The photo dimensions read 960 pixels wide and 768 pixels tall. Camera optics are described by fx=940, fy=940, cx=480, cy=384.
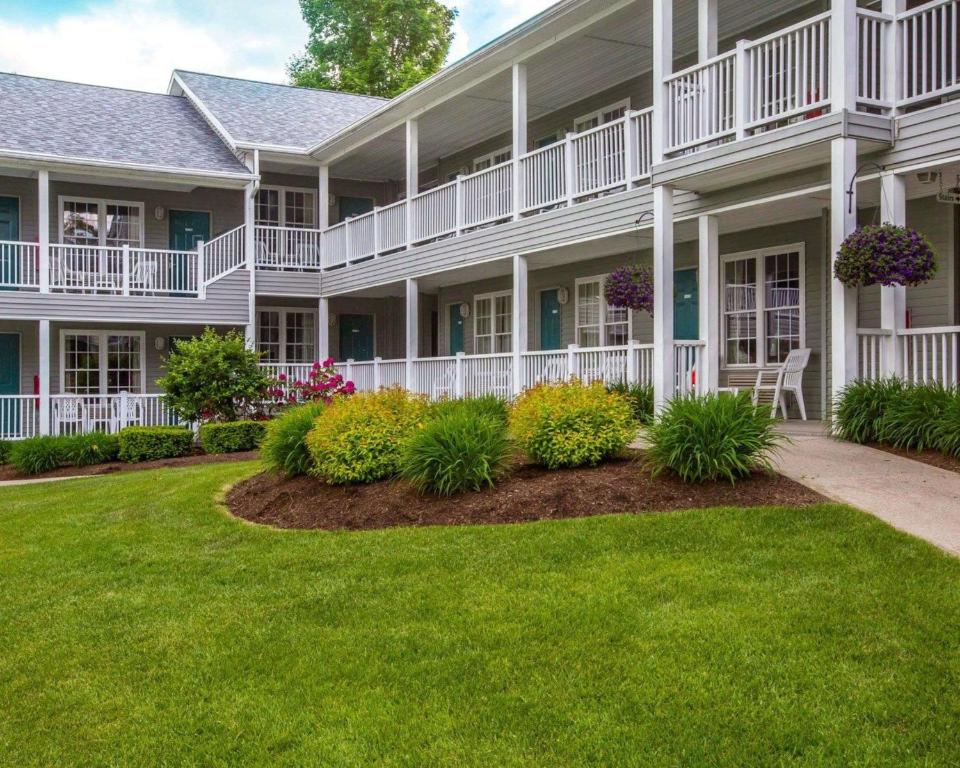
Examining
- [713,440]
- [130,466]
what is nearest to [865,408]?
[713,440]

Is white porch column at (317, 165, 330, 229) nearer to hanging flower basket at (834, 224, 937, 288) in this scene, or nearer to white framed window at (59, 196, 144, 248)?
white framed window at (59, 196, 144, 248)

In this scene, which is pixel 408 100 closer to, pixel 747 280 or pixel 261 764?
pixel 747 280

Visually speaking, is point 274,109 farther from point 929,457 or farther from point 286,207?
point 929,457

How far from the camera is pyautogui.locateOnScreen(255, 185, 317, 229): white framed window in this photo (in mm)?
22359

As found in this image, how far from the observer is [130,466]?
49.0 ft

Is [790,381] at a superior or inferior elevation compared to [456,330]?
inferior

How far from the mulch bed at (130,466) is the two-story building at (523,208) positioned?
8.55 feet

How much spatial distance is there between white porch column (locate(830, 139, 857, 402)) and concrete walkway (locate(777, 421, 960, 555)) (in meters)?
0.79

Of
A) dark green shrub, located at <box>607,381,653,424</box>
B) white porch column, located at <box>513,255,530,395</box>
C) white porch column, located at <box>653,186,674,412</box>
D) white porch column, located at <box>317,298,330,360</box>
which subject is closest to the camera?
white porch column, located at <box>653,186,674,412</box>

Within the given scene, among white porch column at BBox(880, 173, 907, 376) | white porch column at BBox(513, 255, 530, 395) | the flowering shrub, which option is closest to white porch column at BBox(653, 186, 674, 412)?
white porch column at BBox(880, 173, 907, 376)

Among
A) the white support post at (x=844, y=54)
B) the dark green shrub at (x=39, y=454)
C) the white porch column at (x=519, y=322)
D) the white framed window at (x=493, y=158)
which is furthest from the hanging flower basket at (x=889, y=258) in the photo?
the dark green shrub at (x=39, y=454)

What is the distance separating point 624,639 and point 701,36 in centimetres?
882

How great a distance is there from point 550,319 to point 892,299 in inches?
360

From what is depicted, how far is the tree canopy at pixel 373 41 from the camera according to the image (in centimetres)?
3897
